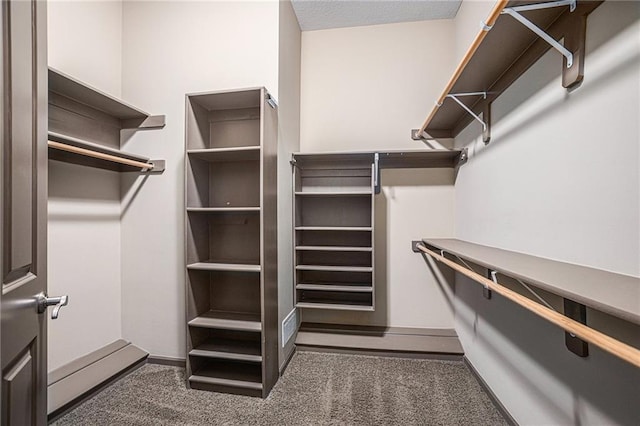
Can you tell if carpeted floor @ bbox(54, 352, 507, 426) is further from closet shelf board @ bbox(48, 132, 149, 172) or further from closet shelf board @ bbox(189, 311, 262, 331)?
closet shelf board @ bbox(48, 132, 149, 172)

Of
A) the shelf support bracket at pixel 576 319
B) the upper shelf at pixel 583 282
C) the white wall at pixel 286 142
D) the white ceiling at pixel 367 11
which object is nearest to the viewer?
the upper shelf at pixel 583 282

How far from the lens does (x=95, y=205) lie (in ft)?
6.89

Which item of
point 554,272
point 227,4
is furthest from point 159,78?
point 554,272

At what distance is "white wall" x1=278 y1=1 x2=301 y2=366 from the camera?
2125 millimetres

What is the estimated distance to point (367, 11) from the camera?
2.45m

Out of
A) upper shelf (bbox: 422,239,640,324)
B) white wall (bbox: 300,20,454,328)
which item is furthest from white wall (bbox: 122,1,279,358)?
upper shelf (bbox: 422,239,640,324)

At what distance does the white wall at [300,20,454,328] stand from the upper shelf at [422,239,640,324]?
4.54ft

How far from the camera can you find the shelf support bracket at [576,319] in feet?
3.12

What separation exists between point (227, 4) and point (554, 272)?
2.59m

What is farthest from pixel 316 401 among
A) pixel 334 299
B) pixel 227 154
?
pixel 227 154

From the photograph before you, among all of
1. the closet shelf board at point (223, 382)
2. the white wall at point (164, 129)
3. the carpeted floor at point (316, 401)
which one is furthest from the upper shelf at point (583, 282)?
the white wall at point (164, 129)

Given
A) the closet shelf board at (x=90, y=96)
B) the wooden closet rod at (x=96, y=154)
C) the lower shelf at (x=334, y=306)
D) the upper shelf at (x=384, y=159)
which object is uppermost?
the closet shelf board at (x=90, y=96)

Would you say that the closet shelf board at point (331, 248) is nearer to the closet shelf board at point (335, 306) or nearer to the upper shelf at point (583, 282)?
the closet shelf board at point (335, 306)

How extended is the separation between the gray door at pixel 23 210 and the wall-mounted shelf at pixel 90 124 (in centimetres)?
89
